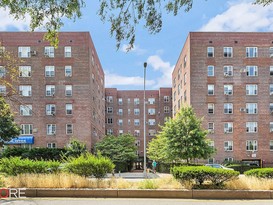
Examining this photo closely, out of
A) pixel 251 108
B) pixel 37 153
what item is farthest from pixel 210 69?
pixel 37 153

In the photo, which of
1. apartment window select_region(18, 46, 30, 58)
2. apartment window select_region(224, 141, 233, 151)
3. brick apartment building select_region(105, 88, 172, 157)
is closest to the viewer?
apartment window select_region(224, 141, 233, 151)

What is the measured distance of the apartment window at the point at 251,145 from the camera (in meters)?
48.6

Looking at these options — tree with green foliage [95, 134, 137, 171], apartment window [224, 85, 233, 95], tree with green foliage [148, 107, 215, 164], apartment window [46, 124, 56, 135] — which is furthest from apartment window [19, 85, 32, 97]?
apartment window [224, 85, 233, 95]

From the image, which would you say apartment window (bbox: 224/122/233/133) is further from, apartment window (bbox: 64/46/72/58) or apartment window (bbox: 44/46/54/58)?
apartment window (bbox: 44/46/54/58)

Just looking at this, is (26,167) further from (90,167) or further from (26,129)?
(26,129)

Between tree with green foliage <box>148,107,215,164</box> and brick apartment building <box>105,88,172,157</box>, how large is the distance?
5667 cm

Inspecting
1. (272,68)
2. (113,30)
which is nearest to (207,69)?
(272,68)

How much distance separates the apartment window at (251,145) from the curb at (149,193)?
37312mm

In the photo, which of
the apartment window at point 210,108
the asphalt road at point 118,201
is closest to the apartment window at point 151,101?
the apartment window at point 210,108

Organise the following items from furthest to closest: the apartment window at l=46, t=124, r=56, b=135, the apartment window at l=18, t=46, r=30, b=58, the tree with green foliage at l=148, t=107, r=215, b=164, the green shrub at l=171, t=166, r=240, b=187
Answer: the apartment window at l=18, t=46, r=30, b=58 < the apartment window at l=46, t=124, r=56, b=135 < the tree with green foliage at l=148, t=107, r=215, b=164 < the green shrub at l=171, t=166, r=240, b=187

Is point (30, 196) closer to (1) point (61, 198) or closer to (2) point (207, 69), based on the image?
(1) point (61, 198)

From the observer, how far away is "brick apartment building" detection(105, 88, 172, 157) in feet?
296

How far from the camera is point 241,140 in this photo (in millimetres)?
48656

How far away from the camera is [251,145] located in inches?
1916
